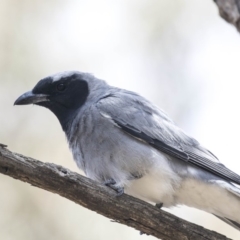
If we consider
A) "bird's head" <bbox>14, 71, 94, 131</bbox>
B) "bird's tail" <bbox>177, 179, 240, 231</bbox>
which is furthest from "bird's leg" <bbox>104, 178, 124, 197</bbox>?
"bird's head" <bbox>14, 71, 94, 131</bbox>

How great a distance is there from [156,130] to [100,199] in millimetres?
1141

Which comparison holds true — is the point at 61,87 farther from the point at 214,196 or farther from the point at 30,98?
the point at 214,196

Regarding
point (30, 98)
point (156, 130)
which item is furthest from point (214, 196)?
Answer: point (30, 98)

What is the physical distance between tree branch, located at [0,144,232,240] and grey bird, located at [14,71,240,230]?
231 millimetres

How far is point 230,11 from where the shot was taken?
282 centimetres

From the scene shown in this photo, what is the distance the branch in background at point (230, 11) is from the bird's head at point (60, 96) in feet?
9.29

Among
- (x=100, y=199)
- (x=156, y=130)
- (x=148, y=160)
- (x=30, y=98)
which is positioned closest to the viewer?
(x=100, y=199)

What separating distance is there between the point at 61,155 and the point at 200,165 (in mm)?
2552

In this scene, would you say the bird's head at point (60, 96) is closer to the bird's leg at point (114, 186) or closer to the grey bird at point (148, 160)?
the grey bird at point (148, 160)

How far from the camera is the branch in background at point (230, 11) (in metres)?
2.82

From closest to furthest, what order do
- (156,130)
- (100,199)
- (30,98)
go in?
(100,199) < (156,130) < (30,98)

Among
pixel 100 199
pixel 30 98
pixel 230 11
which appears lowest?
pixel 100 199

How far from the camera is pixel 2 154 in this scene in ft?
12.9

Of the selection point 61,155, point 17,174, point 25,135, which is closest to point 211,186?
point 17,174
